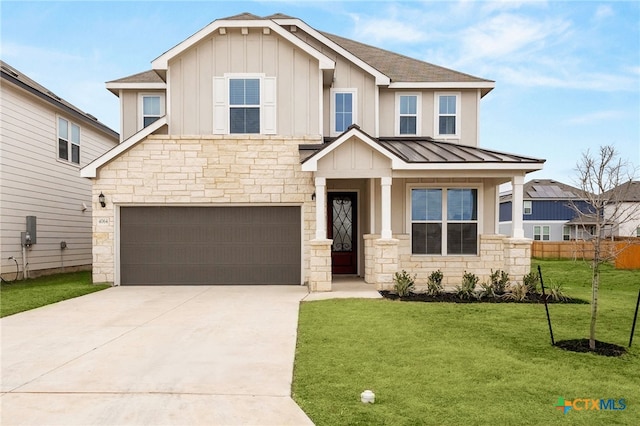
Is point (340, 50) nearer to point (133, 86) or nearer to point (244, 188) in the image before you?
point (244, 188)

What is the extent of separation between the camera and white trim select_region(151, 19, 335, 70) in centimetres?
1195

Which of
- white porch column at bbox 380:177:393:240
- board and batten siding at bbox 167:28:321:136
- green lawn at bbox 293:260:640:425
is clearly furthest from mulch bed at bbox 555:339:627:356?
board and batten siding at bbox 167:28:321:136

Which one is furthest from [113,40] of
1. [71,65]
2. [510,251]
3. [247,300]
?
[510,251]

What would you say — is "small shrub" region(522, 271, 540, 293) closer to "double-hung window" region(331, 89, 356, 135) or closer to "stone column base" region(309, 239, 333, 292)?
"stone column base" region(309, 239, 333, 292)

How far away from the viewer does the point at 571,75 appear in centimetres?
2044

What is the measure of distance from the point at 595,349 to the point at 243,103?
10.2m

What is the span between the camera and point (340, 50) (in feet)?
42.9

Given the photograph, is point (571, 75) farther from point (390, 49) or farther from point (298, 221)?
point (298, 221)

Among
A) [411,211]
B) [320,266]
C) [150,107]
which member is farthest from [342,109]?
[150,107]

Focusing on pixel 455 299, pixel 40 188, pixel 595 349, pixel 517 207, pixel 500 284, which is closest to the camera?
pixel 595 349

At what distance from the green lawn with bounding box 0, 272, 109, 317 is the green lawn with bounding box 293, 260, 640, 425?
600cm

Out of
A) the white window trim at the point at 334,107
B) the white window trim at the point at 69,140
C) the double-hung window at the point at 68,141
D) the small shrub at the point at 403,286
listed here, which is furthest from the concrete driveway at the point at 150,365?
the double-hung window at the point at 68,141

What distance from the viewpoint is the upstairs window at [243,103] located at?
40.3 feet

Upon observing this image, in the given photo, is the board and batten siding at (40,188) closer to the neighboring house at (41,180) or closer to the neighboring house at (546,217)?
the neighboring house at (41,180)
